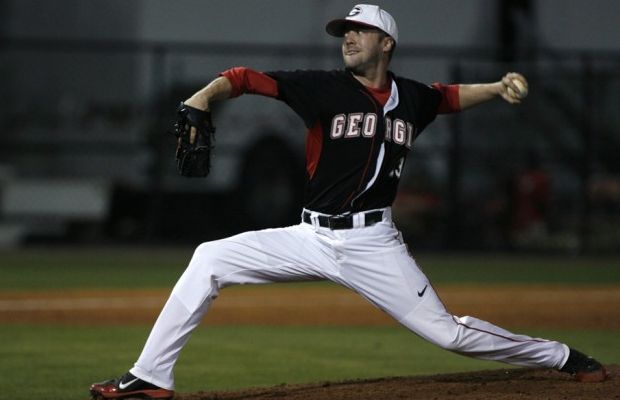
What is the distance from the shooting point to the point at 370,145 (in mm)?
5594

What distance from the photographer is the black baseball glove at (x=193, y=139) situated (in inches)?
207

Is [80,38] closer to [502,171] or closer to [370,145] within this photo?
[502,171]

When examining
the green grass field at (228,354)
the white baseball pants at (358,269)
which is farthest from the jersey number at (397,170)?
the green grass field at (228,354)

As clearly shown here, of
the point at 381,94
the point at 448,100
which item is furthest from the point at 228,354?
the point at 381,94

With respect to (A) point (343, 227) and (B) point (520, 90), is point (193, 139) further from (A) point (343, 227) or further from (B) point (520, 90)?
(B) point (520, 90)

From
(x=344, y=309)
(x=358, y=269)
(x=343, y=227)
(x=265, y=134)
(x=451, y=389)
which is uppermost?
(x=343, y=227)

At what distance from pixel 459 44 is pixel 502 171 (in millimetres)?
2188

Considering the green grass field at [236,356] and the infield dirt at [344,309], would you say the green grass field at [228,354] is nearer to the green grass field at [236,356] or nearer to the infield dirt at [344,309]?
the green grass field at [236,356]

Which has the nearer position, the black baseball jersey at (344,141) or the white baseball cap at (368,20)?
the black baseball jersey at (344,141)

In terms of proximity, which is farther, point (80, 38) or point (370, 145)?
point (80, 38)

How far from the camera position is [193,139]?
17.4 ft

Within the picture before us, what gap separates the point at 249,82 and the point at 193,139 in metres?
0.41

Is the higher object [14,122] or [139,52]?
[139,52]

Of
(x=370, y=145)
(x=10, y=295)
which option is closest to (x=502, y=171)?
(x=10, y=295)
